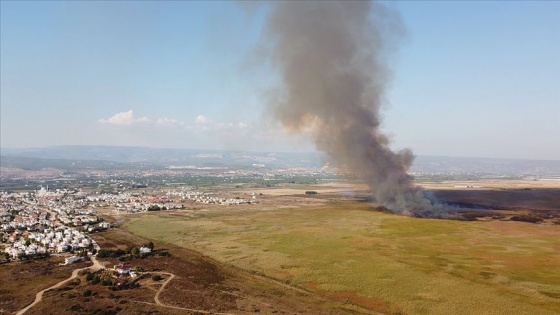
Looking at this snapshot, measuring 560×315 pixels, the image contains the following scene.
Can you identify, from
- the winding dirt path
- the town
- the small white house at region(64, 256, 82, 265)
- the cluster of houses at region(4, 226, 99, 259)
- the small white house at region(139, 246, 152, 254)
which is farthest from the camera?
the town

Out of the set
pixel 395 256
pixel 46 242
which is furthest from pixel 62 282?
pixel 395 256

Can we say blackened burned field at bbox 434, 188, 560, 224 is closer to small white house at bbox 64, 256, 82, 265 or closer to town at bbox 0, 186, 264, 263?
town at bbox 0, 186, 264, 263

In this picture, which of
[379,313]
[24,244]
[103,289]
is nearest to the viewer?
[379,313]

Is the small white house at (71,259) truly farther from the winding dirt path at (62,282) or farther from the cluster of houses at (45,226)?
the cluster of houses at (45,226)

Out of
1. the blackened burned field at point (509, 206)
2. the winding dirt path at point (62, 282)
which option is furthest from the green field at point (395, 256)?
the winding dirt path at point (62, 282)

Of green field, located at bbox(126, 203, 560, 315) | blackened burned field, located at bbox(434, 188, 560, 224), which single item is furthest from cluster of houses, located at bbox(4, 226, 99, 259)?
blackened burned field, located at bbox(434, 188, 560, 224)

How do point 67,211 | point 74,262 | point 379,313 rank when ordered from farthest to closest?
1. point 67,211
2. point 74,262
3. point 379,313

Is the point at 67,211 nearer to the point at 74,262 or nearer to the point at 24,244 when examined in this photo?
the point at 24,244

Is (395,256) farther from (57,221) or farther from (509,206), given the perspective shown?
(57,221)

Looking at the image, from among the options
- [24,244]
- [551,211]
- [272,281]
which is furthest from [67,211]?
[551,211]
